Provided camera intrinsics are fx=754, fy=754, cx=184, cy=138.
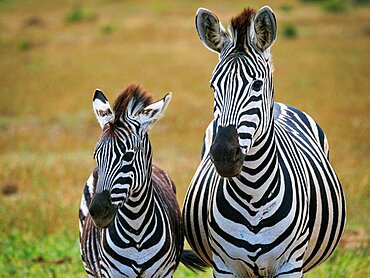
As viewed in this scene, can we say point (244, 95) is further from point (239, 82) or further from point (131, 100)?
point (131, 100)

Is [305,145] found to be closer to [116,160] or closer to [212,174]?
[212,174]

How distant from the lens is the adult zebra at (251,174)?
551 centimetres

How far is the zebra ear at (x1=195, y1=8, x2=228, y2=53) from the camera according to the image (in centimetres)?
590

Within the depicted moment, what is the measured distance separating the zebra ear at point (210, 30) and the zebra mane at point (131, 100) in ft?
2.66

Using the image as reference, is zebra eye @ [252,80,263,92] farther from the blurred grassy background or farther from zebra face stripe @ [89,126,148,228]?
the blurred grassy background

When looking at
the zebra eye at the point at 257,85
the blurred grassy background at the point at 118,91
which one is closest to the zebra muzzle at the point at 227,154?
the zebra eye at the point at 257,85

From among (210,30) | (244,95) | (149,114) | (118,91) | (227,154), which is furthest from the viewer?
(118,91)

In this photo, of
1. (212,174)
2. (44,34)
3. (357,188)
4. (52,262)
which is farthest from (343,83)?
(44,34)

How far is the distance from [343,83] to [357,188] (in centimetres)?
1400

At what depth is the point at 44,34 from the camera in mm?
47250

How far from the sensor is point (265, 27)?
5.72m

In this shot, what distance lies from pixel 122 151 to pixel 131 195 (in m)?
0.44

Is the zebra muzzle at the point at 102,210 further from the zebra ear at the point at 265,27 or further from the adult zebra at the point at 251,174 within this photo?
the zebra ear at the point at 265,27

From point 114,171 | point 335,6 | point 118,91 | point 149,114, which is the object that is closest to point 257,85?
point 149,114
